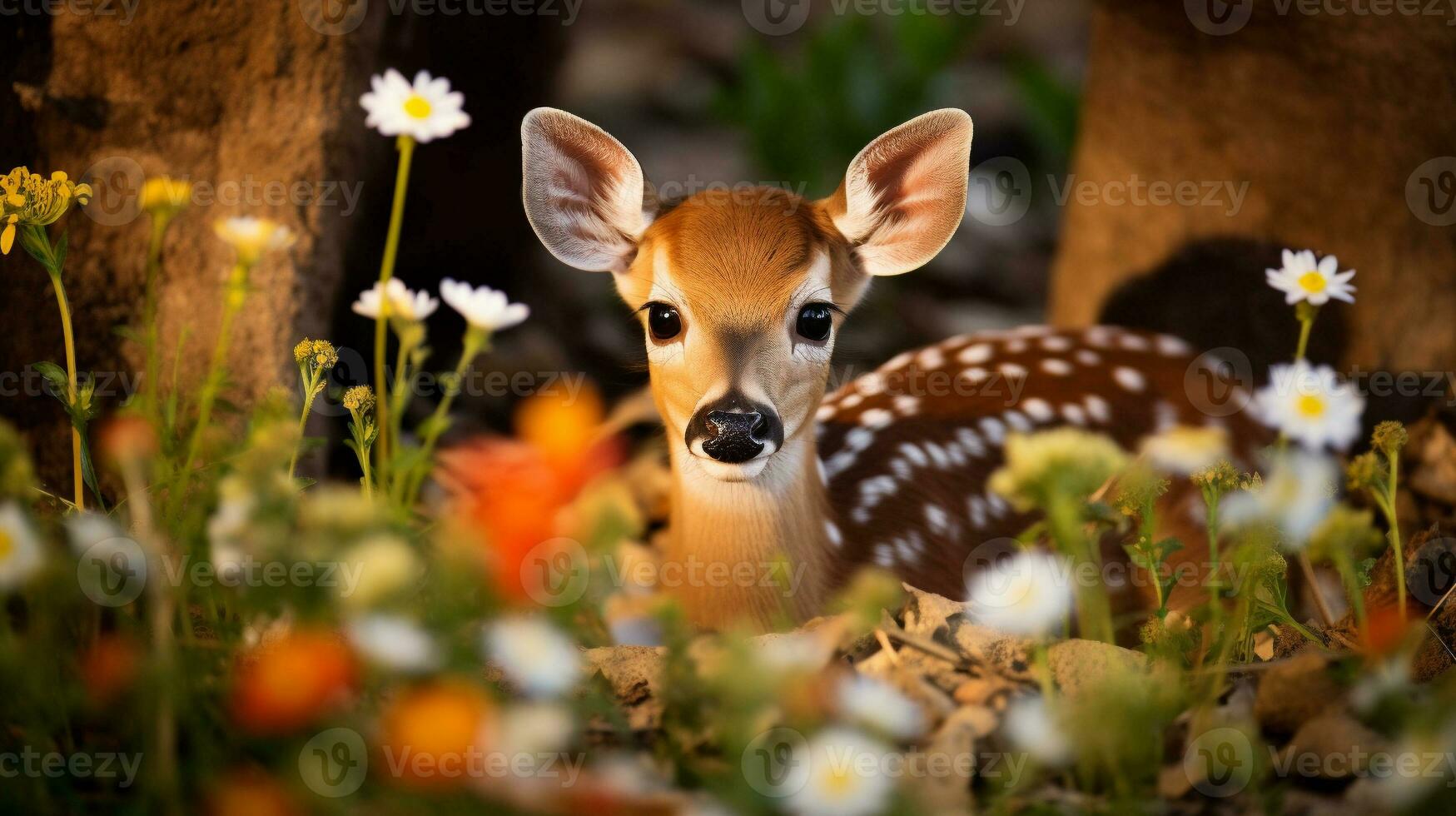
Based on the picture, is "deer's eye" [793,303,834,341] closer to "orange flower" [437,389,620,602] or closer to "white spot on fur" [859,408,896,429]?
"white spot on fur" [859,408,896,429]

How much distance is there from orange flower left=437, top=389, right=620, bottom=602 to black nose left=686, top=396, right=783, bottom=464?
3.17ft

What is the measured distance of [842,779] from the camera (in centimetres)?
145

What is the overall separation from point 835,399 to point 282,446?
8.21 feet

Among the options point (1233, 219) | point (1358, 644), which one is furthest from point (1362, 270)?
point (1358, 644)

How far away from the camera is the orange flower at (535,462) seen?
379 cm

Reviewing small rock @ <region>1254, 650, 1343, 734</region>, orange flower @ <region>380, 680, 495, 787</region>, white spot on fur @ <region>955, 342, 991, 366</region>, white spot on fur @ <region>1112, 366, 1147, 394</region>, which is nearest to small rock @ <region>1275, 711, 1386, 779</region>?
small rock @ <region>1254, 650, 1343, 734</region>

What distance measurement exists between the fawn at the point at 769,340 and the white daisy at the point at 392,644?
42.7 inches

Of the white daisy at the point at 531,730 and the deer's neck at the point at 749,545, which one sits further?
the deer's neck at the point at 749,545

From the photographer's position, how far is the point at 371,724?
1593mm

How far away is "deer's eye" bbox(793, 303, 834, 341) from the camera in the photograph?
279 cm

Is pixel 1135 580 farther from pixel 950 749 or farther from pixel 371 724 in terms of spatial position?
pixel 371 724

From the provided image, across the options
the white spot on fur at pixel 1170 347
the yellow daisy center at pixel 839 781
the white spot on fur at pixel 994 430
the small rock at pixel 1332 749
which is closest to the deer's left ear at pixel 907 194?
the white spot on fur at pixel 994 430

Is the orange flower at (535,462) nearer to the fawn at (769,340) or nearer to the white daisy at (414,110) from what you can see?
the fawn at (769,340)

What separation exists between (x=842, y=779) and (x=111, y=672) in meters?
Result: 0.92
